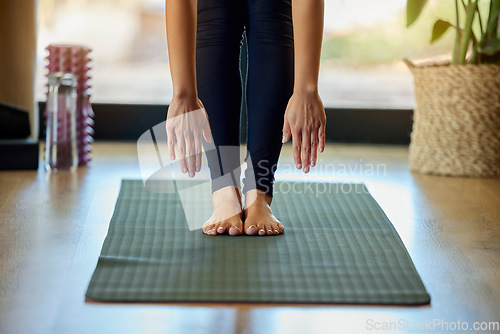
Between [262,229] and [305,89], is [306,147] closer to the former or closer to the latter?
[305,89]

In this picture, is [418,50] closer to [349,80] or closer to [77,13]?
[349,80]

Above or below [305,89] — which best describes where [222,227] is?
below

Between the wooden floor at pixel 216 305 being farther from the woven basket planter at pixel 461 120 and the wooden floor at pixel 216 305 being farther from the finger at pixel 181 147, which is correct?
the finger at pixel 181 147

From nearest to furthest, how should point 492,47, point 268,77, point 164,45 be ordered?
point 268,77
point 492,47
point 164,45

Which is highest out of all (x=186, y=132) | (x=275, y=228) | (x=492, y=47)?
(x=492, y=47)

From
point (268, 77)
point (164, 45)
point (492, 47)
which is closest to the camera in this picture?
point (268, 77)

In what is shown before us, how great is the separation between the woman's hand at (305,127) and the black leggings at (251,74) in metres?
0.14

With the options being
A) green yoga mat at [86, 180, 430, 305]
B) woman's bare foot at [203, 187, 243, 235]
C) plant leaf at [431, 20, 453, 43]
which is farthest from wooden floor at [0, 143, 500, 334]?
plant leaf at [431, 20, 453, 43]

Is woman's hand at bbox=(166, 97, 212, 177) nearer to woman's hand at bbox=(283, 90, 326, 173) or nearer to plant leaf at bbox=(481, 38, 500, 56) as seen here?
woman's hand at bbox=(283, 90, 326, 173)

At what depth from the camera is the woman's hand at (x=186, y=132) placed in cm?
110

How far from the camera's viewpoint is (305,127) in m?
1.11

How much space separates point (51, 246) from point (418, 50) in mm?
1912

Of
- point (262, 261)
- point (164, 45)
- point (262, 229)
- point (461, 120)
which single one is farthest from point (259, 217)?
point (164, 45)

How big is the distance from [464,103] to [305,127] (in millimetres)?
1085
